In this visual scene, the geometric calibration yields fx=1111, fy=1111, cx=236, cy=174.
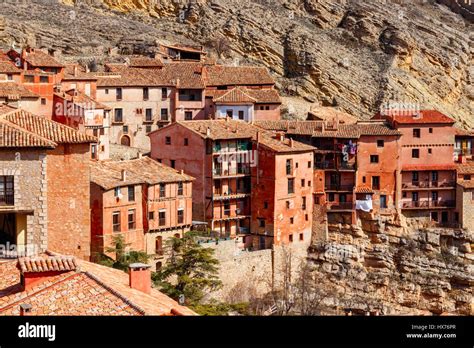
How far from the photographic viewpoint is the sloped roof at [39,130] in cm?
3281

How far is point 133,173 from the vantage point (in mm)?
49750

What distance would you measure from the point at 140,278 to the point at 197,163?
30.4m

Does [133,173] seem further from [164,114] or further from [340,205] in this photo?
[164,114]

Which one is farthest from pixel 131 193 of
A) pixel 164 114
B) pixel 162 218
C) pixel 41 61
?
pixel 164 114

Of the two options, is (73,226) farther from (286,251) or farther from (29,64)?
(29,64)

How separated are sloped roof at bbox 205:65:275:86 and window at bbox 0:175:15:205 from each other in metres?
37.7

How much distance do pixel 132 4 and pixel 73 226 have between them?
57.9 meters

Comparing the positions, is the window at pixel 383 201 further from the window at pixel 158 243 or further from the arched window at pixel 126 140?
the window at pixel 158 243

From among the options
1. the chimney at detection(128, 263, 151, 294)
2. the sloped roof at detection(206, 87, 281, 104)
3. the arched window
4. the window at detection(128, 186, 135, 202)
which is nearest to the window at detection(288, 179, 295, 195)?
the window at detection(128, 186, 135, 202)

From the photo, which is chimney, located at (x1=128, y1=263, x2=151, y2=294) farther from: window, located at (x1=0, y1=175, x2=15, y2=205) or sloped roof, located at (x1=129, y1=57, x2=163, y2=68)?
sloped roof, located at (x1=129, y1=57, x2=163, y2=68)

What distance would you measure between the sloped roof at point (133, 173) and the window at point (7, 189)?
13.4m

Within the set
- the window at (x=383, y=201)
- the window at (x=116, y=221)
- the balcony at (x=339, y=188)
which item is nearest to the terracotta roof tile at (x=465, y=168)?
the window at (x=383, y=201)

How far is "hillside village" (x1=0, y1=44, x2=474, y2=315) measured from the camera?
3444 cm

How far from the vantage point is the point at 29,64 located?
6388 centimetres
